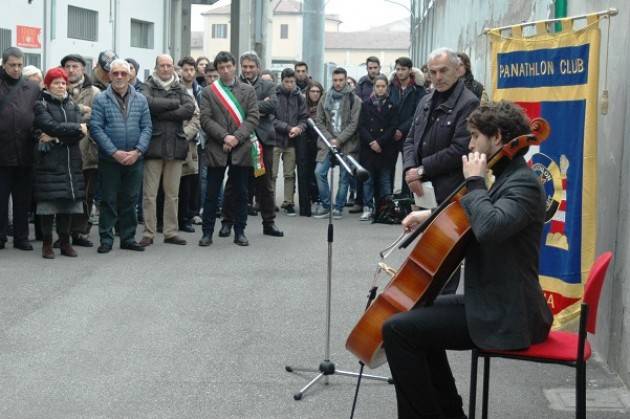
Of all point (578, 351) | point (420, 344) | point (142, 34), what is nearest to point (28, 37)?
point (142, 34)

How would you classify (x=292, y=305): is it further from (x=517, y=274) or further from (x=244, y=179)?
(x=517, y=274)

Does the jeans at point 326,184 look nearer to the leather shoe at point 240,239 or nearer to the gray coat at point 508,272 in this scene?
the leather shoe at point 240,239

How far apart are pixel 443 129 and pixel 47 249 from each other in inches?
198

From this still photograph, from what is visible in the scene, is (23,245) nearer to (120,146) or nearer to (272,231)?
(120,146)

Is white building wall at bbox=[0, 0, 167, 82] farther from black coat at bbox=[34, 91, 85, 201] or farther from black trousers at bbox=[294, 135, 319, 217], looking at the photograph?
black coat at bbox=[34, 91, 85, 201]

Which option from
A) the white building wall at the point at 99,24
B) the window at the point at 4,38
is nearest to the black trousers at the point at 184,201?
the window at the point at 4,38

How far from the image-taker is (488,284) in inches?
200

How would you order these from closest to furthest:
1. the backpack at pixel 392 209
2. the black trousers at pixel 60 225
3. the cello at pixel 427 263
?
the cello at pixel 427 263 < the black trousers at pixel 60 225 < the backpack at pixel 392 209

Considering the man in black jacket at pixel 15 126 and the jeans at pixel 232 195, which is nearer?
the man in black jacket at pixel 15 126

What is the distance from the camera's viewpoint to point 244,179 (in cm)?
1230

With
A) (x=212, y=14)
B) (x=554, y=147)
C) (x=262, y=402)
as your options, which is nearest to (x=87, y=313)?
(x=262, y=402)

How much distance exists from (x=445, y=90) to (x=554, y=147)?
83 cm

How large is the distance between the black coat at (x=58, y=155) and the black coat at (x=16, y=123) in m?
0.23

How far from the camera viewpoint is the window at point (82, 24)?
31938 millimetres
